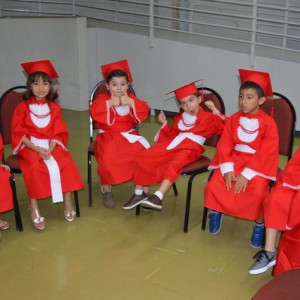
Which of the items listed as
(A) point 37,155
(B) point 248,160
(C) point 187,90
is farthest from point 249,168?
(A) point 37,155

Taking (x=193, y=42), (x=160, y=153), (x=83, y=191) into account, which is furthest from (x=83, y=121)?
(x=160, y=153)

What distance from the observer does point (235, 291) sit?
275 centimetres

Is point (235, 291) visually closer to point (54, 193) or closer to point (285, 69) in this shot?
point (54, 193)

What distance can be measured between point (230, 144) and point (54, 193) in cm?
130

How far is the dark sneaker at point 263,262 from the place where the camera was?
289cm

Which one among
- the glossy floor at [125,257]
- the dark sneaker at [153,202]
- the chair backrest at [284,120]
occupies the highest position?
the chair backrest at [284,120]

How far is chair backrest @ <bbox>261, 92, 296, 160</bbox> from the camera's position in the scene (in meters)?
3.29

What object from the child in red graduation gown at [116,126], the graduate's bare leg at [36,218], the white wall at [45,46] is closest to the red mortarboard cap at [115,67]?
the child in red graduation gown at [116,126]

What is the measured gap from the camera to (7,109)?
367 centimetres

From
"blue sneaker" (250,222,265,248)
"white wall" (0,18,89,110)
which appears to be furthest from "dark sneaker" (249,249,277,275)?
"white wall" (0,18,89,110)

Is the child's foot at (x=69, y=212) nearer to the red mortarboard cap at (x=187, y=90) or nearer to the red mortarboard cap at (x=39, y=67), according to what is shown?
the red mortarboard cap at (x=39, y=67)

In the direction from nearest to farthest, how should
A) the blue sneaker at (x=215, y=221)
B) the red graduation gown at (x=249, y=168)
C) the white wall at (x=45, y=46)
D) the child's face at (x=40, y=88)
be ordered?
1. the red graduation gown at (x=249, y=168)
2. the blue sneaker at (x=215, y=221)
3. the child's face at (x=40, y=88)
4. the white wall at (x=45, y=46)

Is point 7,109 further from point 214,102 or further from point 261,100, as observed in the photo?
point 261,100

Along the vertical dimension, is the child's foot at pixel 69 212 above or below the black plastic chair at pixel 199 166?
below
